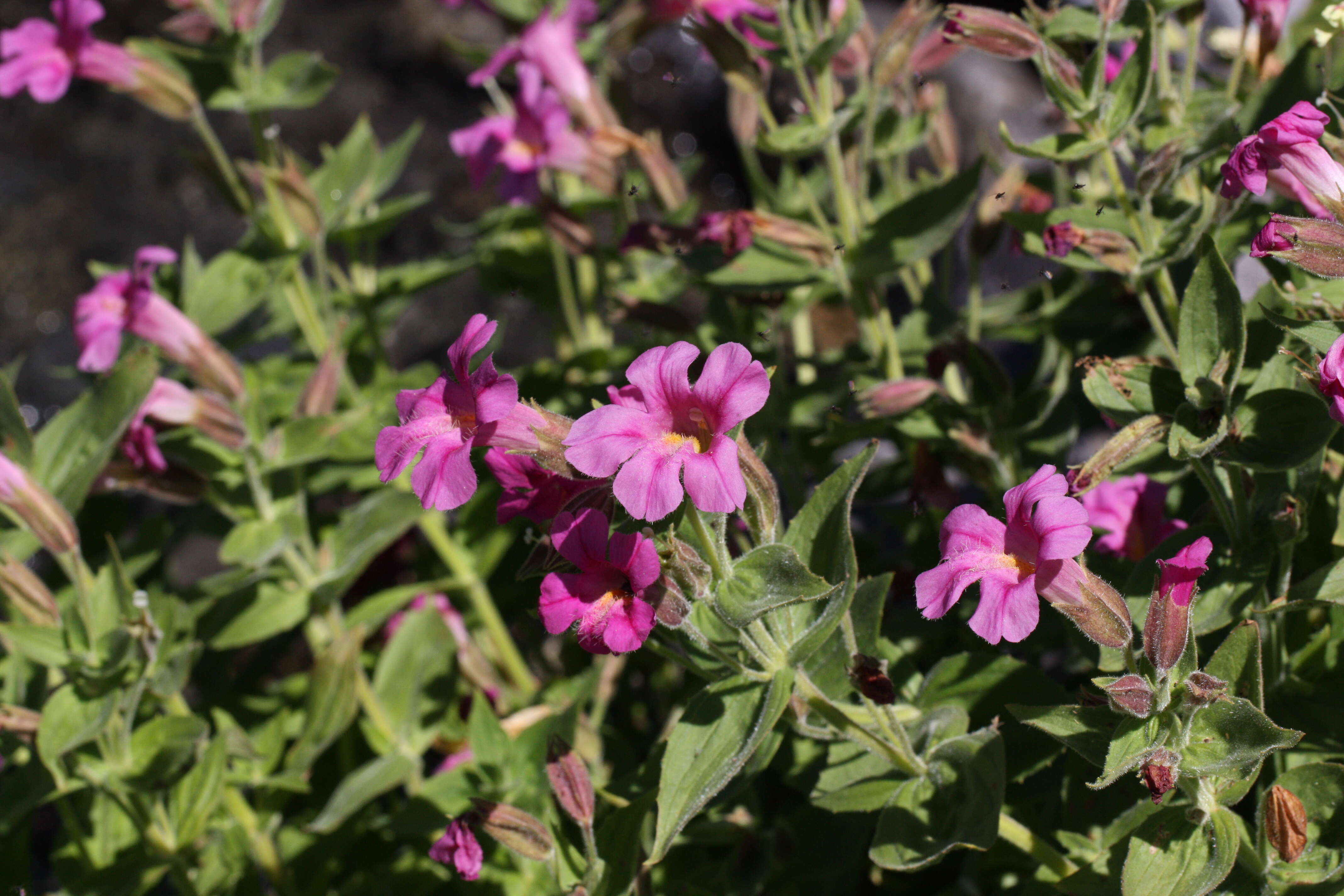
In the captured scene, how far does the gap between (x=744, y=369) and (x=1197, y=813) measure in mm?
765

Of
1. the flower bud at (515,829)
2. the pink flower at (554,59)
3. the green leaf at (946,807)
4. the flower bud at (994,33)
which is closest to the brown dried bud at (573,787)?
the flower bud at (515,829)

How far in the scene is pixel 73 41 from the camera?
2.41m

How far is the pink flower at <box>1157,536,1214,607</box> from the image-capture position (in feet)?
3.95

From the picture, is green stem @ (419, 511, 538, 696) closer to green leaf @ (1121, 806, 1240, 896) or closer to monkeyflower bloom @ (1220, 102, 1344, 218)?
green leaf @ (1121, 806, 1240, 896)

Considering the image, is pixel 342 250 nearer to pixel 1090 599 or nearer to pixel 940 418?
pixel 940 418

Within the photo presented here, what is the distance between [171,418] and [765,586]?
1.35 metres

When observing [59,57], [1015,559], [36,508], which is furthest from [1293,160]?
[59,57]

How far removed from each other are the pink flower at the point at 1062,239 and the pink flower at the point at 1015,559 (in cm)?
62

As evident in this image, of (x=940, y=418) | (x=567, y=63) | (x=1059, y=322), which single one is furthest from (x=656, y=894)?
(x=567, y=63)

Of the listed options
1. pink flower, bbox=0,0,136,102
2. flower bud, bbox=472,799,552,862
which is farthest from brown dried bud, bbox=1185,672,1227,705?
pink flower, bbox=0,0,136,102

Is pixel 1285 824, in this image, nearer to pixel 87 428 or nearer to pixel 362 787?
pixel 362 787

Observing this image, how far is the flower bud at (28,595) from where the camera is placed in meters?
1.92

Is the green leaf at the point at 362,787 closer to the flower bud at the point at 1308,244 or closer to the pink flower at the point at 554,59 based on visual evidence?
the pink flower at the point at 554,59

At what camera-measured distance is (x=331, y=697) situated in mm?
2215
